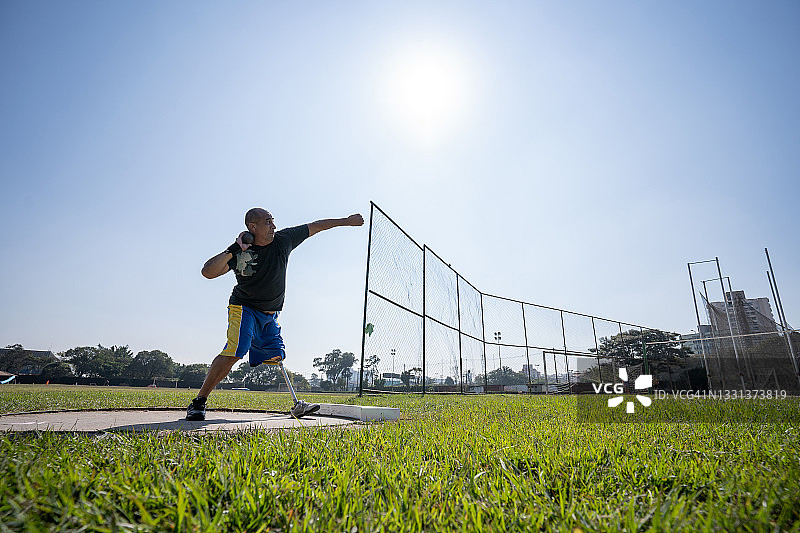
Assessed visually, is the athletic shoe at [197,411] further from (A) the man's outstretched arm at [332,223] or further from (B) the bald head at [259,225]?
(A) the man's outstretched arm at [332,223]

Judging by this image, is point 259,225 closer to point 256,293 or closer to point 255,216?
point 255,216

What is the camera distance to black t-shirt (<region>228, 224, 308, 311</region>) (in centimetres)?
312

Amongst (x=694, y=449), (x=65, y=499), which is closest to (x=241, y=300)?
(x=65, y=499)

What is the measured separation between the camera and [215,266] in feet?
9.30

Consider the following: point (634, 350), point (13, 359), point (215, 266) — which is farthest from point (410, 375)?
point (13, 359)

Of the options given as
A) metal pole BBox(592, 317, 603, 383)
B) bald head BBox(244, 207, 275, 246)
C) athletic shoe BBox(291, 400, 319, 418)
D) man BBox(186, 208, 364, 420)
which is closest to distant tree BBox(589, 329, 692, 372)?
metal pole BBox(592, 317, 603, 383)

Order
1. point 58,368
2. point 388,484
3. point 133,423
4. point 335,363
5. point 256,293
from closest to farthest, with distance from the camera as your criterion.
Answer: point 388,484
point 133,423
point 256,293
point 58,368
point 335,363

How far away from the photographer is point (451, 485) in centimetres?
123

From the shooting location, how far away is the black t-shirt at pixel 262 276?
3.12 meters

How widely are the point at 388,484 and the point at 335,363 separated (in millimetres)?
113311

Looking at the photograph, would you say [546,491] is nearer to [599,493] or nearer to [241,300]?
[599,493]

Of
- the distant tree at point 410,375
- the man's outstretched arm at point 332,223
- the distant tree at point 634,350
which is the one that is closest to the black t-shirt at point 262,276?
the man's outstretched arm at point 332,223

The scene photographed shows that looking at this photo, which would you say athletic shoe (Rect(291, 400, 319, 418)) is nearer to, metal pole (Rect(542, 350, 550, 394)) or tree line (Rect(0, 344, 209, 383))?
metal pole (Rect(542, 350, 550, 394))

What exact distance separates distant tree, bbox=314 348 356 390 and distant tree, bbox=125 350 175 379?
122 feet
